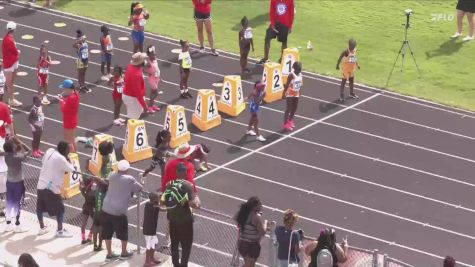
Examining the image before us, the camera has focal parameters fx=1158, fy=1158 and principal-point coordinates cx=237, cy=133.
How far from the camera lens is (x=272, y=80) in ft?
86.1

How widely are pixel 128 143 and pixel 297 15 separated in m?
11.3

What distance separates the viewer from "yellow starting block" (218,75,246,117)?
25.2m

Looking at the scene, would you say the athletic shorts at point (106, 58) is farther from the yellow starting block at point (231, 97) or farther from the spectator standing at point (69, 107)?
the spectator standing at point (69, 107)

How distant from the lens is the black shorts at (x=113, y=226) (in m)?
17.0

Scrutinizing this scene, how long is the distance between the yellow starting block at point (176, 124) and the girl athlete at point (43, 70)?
327 cm

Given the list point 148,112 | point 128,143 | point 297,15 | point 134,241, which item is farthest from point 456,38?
point 134,241

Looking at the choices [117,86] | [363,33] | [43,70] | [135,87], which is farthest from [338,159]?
[363,33]

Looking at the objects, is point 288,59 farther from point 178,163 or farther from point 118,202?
point 118,202

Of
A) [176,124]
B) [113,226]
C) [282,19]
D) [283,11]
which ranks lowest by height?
[176,124]

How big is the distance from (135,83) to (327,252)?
9.49m

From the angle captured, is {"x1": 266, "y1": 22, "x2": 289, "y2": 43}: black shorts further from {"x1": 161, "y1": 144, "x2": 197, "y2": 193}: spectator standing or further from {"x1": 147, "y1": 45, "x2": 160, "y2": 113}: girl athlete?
{"x1": 161, "y1": 144, "x2": 197, "y2": 193}: spectator standing

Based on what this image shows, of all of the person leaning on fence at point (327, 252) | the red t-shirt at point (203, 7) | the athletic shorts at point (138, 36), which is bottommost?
the athletic shorts at point (138, 36)

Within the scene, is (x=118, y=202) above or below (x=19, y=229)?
above

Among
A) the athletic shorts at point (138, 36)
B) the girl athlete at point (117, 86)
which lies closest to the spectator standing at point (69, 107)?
the girl athlete at point (117, 86)
